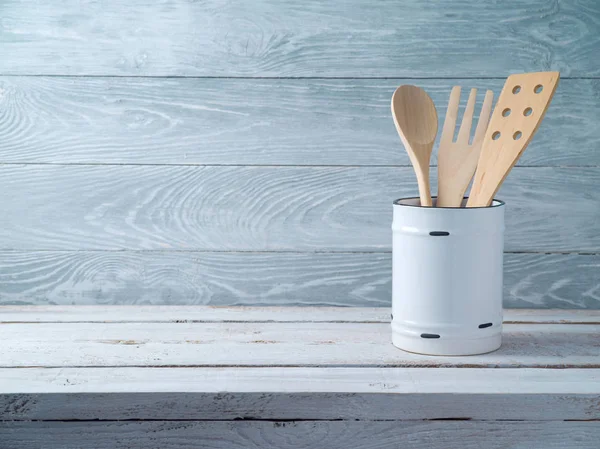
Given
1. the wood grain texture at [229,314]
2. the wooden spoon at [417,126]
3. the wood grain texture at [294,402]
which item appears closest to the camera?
the wood grain texture at [294,402]

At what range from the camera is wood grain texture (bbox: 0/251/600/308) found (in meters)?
0.94

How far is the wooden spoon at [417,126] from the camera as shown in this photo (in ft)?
2.38

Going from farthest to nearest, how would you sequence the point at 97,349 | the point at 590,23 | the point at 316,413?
the point at 590,23
the point at 97,349
the point at 316,413

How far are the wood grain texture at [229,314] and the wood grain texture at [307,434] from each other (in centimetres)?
26

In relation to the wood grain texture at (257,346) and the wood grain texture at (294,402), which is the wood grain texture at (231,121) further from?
the wood grain texture at (294,402)

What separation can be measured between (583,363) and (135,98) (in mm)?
629

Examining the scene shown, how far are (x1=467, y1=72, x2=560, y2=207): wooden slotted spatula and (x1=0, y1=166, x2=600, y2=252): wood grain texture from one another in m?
0.21

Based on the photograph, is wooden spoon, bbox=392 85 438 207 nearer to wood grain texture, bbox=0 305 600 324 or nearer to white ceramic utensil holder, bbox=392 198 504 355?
white ceramic utensil holder, bbox=392 198 504 355

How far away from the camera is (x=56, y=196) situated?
3.05 ft

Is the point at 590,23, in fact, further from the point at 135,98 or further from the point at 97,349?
the point at 97,349

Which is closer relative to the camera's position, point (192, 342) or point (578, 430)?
point (578, 430)

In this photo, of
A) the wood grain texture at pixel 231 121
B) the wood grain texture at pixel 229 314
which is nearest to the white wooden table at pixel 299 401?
the wood grain texture at pixel 229 314

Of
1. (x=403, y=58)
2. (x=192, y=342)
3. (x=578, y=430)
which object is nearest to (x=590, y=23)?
(x=403, y=58)

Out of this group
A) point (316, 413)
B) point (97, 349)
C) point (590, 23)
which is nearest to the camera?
point (316, 413)
